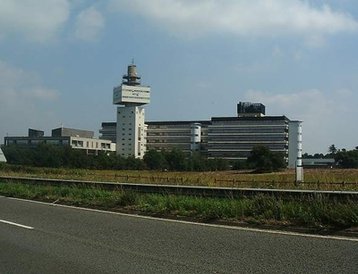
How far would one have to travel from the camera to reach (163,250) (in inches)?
376

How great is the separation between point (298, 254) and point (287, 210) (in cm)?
400

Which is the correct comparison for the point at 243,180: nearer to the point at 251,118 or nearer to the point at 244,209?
the point at 244,209

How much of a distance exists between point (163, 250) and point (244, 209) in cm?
462

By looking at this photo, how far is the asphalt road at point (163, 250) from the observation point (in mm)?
7957

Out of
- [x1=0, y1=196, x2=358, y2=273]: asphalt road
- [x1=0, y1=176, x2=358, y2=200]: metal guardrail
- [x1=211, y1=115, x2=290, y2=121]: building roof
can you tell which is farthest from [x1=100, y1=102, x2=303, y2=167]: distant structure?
Result: [x1=0, y1=196, x2=358, y2=273]: asphalt road

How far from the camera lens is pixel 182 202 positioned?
634 inches

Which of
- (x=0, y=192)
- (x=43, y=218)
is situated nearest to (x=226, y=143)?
(x=0, y=192)

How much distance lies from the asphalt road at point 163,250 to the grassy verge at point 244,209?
1.16 metres

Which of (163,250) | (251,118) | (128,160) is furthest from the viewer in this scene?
(251,118)

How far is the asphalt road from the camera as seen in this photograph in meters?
7.96

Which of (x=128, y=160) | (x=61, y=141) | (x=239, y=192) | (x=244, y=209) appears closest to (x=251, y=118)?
(x=128, y=160)

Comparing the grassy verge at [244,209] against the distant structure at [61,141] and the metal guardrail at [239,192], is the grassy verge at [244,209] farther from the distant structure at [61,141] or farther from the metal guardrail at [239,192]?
the distant structure at [61,141]

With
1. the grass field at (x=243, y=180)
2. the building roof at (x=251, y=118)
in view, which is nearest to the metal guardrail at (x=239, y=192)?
the grass field at (x=243, y=180)

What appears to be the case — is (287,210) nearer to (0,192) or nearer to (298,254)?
(298,254)
